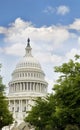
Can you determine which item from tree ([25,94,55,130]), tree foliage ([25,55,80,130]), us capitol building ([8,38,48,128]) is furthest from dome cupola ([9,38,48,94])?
tree foliage ([25,55,80,130])

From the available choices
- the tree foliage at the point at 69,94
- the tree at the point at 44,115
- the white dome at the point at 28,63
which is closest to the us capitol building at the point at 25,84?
the white dome at the point at 28,63

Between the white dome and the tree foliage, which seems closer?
the tree foliage

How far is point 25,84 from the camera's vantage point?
17912cm

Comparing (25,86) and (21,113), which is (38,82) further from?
(21,113)

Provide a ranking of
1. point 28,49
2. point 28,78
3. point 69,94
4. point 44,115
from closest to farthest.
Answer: point 69,94, point 44,115, point 28,78, point 28,49

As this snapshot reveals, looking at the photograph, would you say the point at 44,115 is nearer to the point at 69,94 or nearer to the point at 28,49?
the point at 69,94

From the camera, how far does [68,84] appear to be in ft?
141

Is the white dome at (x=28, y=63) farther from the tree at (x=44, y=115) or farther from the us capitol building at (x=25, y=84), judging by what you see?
the tree at (x=44, y=115)

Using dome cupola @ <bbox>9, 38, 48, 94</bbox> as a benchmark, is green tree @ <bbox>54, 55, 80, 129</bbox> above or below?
below


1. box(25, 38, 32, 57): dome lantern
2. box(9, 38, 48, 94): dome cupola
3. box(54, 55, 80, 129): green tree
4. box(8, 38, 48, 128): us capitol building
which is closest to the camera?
box(54, 55, 80, 129): green tree

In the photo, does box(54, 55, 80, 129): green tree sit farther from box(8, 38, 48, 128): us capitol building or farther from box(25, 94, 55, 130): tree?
box(8, 38, 48, 128): us capitol building

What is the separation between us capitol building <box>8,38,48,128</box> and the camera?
170250mm

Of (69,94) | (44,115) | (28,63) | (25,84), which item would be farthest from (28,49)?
(69,94)

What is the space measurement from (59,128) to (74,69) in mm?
13926
